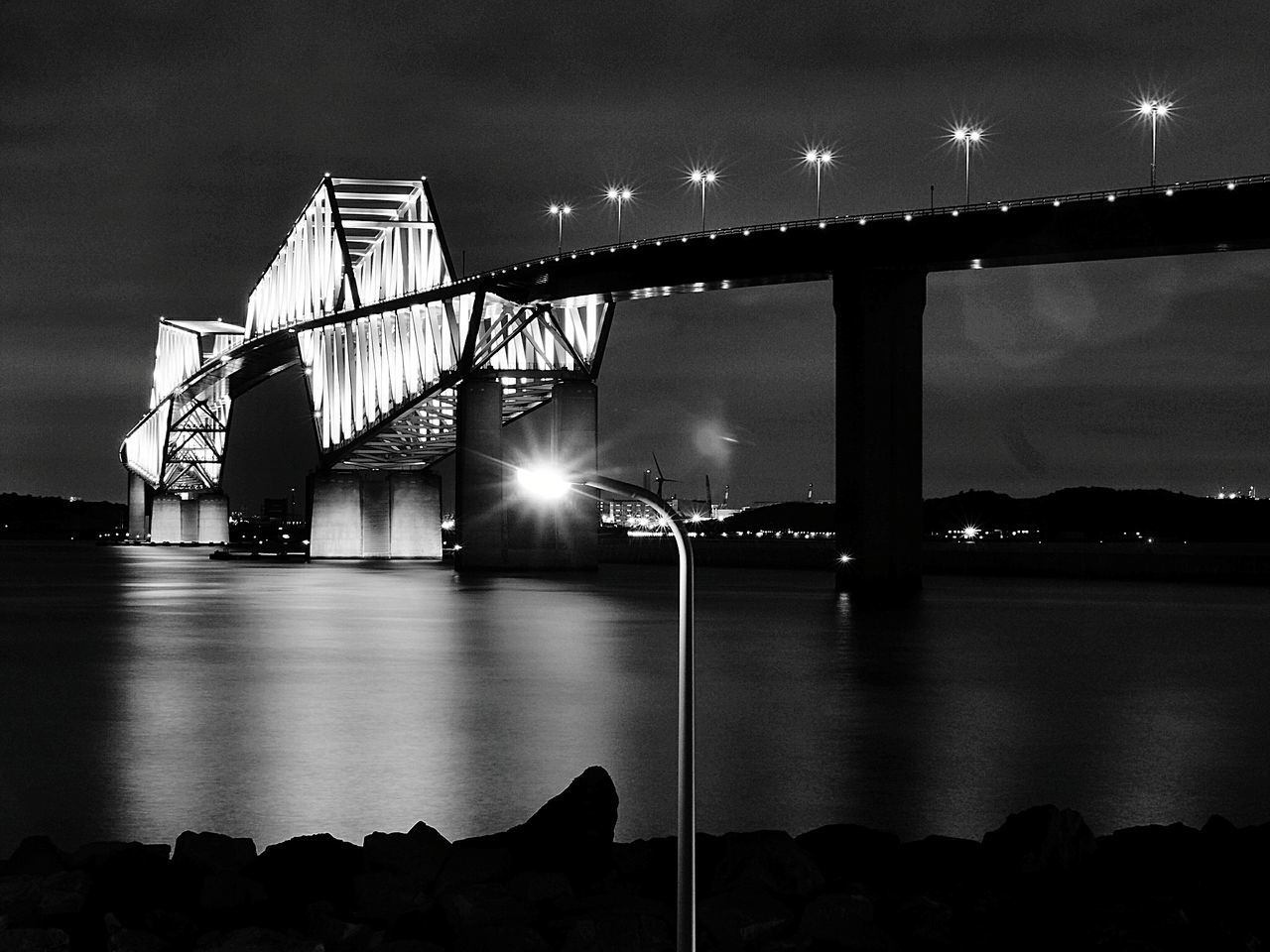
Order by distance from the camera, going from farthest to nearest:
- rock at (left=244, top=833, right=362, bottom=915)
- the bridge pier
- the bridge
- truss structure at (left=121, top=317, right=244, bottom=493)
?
1. the bridge pier
2. truss structure at (left=121, top=317, right=244, bottom=493)
3. the bridge
4. rock at (left=244, top=833, right=362, bottom=915)

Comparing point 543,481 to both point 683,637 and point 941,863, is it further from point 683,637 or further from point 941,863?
point 941,863

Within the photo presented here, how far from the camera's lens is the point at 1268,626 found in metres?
39.5

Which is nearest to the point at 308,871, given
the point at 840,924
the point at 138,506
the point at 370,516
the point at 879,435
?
the point at 840,924

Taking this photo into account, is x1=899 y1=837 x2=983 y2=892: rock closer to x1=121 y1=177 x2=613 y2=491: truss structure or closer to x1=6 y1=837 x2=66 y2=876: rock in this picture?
x1=6 y1=837 x2=66 y2=876: rock

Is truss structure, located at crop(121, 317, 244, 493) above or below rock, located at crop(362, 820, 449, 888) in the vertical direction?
above

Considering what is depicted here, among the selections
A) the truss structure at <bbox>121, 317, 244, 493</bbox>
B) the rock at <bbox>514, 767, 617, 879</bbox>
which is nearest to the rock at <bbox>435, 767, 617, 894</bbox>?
A: the rock at <bbox>514, 767, 617, 879</bbox>

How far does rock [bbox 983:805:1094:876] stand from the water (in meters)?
1.78

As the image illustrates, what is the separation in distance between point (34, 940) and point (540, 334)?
73.2 metres

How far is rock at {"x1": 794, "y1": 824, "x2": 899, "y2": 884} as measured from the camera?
30.7 feet

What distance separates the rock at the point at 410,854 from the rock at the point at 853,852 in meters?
2.18

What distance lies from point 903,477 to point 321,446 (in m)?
50.5

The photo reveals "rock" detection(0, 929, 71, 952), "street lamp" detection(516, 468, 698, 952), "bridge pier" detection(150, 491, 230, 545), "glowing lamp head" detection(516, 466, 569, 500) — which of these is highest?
"bridge pier" detection(150, 491, 230, 545)

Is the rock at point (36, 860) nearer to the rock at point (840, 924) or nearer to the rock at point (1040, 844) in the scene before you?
the rock at point (840, 924)

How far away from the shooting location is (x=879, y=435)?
173 ft
